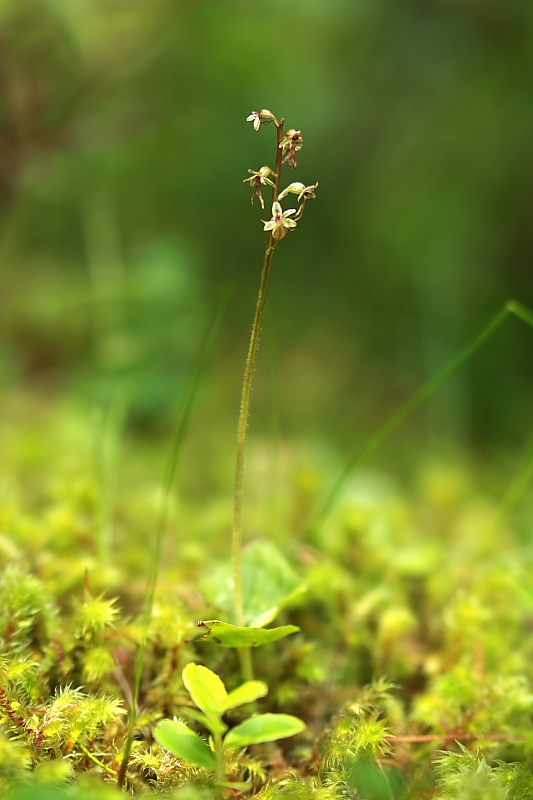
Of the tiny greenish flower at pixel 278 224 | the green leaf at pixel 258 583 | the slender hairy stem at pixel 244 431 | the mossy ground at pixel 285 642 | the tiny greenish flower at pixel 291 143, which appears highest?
the tiny greenish flower at pixel 291 143

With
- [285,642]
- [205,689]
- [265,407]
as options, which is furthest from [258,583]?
[265,407]

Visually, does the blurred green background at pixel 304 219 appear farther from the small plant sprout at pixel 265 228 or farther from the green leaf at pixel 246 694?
the green leaf at pixel 246 694

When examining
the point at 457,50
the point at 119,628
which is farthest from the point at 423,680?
the point at 457,50

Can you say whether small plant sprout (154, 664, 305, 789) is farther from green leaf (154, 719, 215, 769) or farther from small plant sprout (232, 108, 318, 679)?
small plant sprout (232, 108, 318, 679)

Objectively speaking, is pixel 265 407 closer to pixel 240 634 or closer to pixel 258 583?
pixel 258 583

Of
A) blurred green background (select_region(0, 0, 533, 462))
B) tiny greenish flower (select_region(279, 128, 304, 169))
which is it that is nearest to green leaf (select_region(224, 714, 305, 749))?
tiny greenish flower (select_region(279, 128, 304, 169))

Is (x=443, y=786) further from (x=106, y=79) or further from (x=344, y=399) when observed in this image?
(x=106, y=79)

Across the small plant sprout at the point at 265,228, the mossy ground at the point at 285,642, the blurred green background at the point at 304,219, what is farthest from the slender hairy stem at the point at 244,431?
the blurred green background at the point at 304,219
